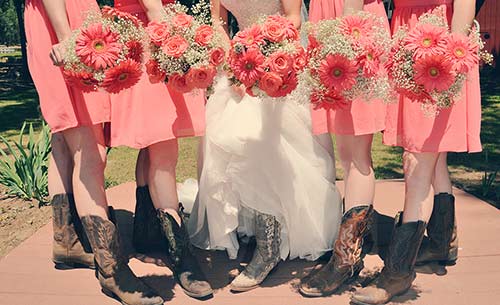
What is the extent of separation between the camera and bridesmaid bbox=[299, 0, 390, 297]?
2885mm

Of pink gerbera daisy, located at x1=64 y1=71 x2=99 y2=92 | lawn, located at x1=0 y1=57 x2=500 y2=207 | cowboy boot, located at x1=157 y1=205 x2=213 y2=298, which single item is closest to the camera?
pink gerbera daisy, located at x1=64 y1=71 x2=99 y2=92

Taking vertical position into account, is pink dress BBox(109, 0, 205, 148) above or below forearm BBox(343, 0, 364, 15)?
below

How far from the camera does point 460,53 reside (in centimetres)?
240

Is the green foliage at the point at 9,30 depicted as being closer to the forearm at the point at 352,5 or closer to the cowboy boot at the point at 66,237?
the cowboy boot at the point at 66,237

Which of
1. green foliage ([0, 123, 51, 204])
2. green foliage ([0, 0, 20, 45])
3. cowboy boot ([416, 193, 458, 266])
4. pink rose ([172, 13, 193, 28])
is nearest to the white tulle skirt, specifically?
cowboy boot ([416, 193, 458, 266])

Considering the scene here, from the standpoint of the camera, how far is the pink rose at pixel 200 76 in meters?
2.55

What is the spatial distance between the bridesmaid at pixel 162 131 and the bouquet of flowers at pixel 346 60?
0.61m

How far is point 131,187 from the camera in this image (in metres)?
5.04

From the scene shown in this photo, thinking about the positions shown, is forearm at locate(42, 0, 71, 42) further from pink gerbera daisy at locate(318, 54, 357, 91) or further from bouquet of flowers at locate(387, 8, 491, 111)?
bouquet of flowers at locate(387, 8, 491, 111)

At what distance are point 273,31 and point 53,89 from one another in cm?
115

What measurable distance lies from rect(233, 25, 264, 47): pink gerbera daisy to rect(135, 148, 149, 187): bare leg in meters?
1.01

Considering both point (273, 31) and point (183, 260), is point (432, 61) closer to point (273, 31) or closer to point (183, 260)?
point (273, 31)

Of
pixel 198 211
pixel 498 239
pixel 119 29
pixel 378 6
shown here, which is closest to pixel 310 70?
pixel 378 6

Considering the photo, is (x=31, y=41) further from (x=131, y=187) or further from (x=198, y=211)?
(x=131, y=187)
